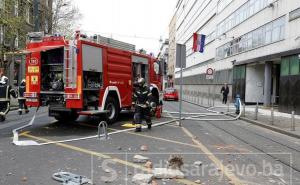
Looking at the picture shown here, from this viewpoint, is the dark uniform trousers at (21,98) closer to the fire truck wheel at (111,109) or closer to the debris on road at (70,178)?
the fire truck wheel at (111,109)

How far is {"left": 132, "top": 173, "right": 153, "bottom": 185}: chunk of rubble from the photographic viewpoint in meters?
7.03

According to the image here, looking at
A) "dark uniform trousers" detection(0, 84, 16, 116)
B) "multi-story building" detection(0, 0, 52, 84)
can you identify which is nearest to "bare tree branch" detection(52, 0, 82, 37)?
"multi-story building" detection(0, 0, 52, 84)

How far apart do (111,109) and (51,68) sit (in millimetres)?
2629

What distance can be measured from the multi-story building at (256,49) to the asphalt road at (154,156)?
1318cm

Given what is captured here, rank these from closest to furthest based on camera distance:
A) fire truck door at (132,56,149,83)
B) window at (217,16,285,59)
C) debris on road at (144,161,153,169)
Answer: debris on road at (144,161,153,169), fire truck door at (132,56,149,83), window at (217,16,285,59)

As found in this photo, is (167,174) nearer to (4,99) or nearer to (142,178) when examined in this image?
(142,178)

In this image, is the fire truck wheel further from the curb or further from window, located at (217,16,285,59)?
window, located at (217,16,285,59)

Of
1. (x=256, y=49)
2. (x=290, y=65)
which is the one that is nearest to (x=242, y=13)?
(x=256, y=49)

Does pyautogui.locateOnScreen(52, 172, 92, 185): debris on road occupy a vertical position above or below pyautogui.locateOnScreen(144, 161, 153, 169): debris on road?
below

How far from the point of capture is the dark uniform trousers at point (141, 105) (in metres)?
14.2

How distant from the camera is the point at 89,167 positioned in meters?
8.27

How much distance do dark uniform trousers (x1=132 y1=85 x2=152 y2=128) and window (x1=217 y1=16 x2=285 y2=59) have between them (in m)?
17.5

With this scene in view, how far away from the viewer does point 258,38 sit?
35.5 metres

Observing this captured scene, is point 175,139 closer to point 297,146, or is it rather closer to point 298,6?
point 297,146
